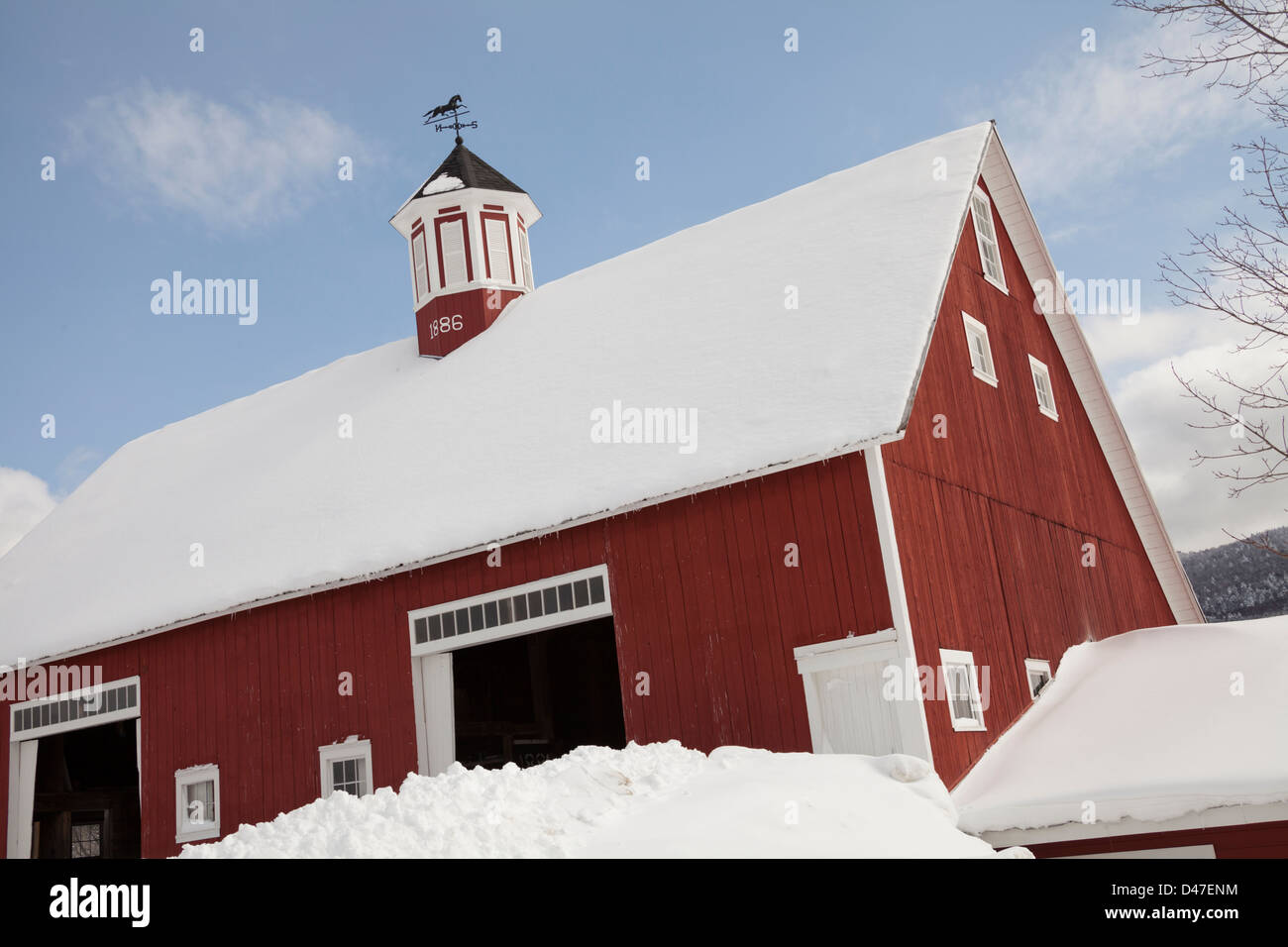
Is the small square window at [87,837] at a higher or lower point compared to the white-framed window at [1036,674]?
lower

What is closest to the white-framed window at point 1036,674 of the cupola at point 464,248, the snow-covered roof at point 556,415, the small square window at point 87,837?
the snow-covered roof at point 556,415

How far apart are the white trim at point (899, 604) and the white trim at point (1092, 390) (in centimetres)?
708

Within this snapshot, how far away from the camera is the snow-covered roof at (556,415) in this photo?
12281 millimetres

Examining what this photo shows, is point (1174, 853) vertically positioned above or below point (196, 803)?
below

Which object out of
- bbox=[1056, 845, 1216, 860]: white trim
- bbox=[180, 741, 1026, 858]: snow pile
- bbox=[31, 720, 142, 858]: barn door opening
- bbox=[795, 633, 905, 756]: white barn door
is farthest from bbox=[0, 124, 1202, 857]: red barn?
bbox=[1056, 845, 1216, 860]: white trim

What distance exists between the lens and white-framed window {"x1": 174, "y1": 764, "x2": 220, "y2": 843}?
15000 millimetres

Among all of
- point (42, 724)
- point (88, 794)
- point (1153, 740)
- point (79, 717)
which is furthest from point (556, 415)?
point (88, 794)

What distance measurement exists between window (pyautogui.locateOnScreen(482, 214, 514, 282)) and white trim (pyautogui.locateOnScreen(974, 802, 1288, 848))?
534 inches

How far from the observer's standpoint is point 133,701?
16.1 metres

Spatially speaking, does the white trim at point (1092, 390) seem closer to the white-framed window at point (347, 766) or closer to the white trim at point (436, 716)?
the white trim at point (436, 716)

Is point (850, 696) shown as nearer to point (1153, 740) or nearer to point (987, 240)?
point (1153, 740)

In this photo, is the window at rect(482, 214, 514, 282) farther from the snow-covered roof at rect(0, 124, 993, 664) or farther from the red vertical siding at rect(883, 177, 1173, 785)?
the red vertical siding at rect(883, 177, 1173, 785)

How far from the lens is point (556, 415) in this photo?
48.7 ft

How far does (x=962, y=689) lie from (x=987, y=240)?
7.15m
